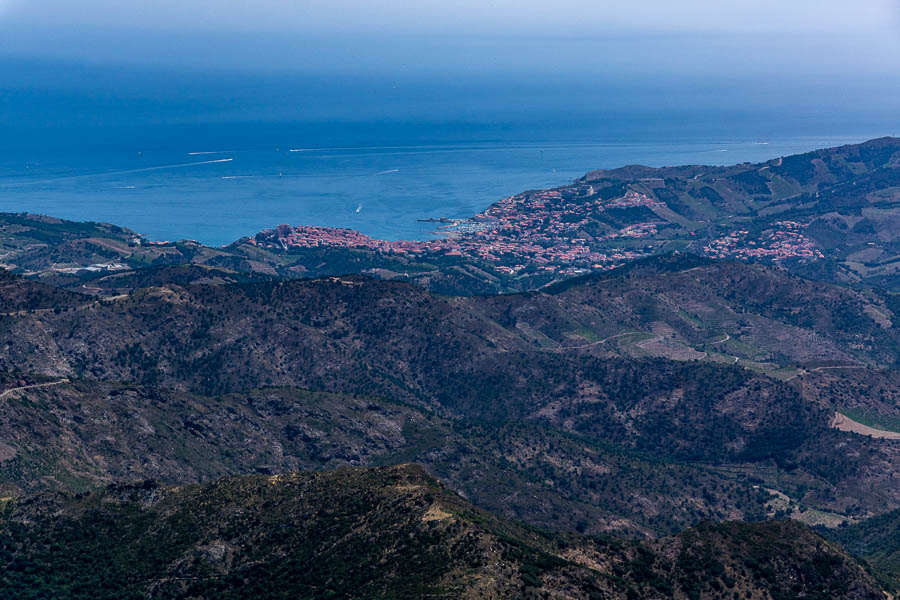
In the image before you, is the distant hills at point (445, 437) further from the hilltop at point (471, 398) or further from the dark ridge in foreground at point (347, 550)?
the hilltop at point (471, 398)

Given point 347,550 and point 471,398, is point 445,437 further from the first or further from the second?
point 347,550

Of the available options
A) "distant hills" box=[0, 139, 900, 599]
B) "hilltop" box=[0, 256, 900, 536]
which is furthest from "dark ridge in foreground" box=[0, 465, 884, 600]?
"hilltop" box=[0, 256, 900, 536]

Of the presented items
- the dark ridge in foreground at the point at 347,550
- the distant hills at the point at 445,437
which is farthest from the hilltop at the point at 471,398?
the dark ridge in foreground at the point at 347,550

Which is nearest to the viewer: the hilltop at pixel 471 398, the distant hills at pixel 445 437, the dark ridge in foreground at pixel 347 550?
the dark ridge in foreground at pixel 347 550

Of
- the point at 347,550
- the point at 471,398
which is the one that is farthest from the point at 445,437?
the point at 347,550

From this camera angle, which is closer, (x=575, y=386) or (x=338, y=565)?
(x=338, y=565)

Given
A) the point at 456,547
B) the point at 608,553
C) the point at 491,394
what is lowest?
the point at 491,394

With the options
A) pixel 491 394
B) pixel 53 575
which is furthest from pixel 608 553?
pixel 491 394

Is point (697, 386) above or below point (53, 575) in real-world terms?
below

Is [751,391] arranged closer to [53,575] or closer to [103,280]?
[53,575]
